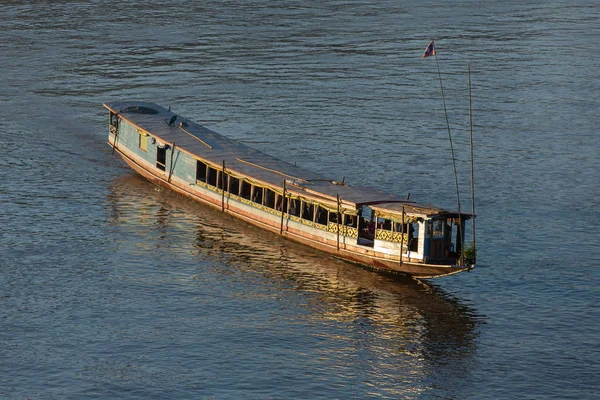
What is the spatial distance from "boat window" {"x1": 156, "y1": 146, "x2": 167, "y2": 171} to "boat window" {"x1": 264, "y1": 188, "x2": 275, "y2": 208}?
1161 cm

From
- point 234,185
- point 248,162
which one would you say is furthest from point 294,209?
point 248,162

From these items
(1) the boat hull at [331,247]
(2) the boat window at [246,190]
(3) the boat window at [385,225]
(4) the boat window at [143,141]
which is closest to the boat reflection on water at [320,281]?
(1) the boat hull at [331,247]

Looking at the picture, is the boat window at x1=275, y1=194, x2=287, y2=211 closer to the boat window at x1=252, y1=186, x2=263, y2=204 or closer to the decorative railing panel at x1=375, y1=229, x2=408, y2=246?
the boat window at x1=252, y1=186, x2=263, y2=204

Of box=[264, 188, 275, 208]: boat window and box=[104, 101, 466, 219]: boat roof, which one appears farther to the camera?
box=[264, 188, 275, 208]: boat window

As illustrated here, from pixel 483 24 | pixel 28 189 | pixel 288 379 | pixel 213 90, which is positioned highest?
pixel 483 24

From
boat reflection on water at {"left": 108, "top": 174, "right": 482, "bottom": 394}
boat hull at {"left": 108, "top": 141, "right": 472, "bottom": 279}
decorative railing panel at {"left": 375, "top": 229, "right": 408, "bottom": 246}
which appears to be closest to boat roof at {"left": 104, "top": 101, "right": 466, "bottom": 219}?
decorative railing panel at {"left": 375, "top": 229, "right": 408, "bottom": 246}

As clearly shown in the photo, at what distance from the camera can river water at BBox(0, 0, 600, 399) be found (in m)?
49.7

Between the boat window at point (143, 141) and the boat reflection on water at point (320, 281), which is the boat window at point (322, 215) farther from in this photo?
the boat window at point (143, 141)

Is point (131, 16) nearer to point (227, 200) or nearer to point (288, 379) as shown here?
point (227, 200)

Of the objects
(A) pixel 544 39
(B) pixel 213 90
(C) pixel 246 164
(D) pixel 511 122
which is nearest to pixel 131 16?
(B) pixel 213 90

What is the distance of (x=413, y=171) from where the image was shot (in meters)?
79.3

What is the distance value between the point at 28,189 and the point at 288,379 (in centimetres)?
3368

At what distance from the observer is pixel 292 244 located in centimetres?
6562

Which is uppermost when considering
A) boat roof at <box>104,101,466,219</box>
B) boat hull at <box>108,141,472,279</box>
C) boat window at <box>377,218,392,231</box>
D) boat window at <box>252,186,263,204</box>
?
boat roof at <box>104,101,466,219</box>
